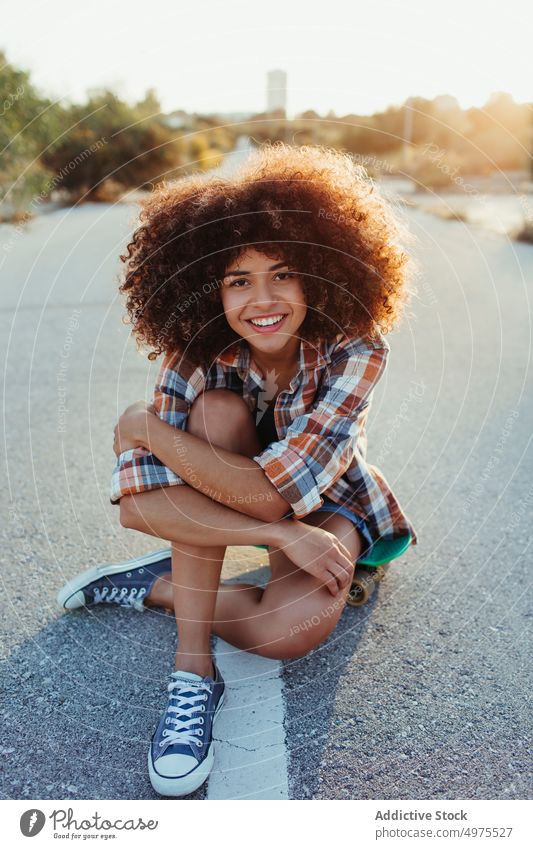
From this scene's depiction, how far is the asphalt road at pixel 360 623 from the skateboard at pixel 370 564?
5cm

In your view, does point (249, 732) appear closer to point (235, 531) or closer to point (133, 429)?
point (235, 531)

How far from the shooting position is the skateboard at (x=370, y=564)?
2602mm

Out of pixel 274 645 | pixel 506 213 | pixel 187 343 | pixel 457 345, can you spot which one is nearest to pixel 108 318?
pixel 457 345

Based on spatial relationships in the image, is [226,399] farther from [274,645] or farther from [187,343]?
[274,645]

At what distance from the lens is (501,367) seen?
17.1 feet

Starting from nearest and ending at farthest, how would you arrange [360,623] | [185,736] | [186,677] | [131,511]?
[185,736]
[186,677]
[131,511]
[360,623]

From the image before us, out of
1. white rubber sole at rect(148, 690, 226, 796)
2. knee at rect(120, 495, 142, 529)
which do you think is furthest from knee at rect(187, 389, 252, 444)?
white rubber sole at rect(148, 690, 226, 796)

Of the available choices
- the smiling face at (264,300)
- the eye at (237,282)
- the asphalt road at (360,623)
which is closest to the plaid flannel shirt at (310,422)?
the smiling face at (264,300)

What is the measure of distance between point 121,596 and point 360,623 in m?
0.77

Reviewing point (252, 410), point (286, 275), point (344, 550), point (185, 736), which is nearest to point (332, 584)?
point (344, 550)

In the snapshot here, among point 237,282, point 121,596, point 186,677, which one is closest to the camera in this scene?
point 186,677

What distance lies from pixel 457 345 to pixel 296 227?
367 cm

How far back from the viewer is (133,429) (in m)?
2.36

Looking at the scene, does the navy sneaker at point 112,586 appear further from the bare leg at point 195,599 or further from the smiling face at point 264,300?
the smiling face at point 264,300
